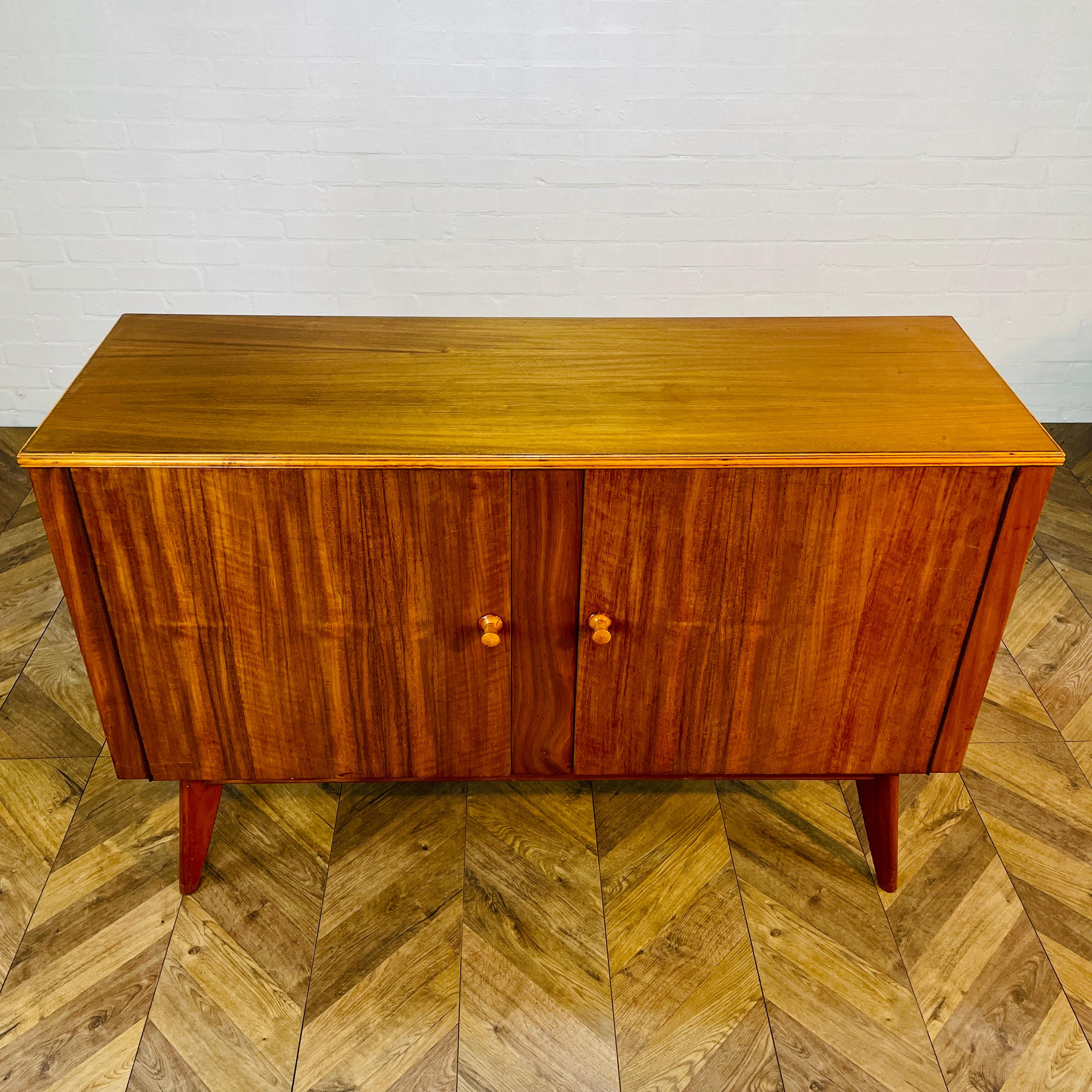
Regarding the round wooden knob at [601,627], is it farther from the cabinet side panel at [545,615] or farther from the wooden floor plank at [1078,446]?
the wooden floor plank at [1078,446]

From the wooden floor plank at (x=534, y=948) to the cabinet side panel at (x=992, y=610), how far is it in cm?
59

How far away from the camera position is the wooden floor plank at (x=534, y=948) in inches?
55.6

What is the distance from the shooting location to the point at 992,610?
4.39 feet

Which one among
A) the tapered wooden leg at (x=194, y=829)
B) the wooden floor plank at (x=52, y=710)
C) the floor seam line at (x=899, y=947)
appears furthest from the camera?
the wooden floor plank at (x=52, y=710)

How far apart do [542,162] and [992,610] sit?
5.26ft

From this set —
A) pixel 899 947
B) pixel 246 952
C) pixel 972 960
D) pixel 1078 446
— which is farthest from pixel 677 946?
pixel 1078 446

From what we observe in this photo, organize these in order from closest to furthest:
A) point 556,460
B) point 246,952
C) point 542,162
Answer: point 556,460 → point 246,952 → point 542,162

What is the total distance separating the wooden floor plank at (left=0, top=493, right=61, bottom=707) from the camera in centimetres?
207

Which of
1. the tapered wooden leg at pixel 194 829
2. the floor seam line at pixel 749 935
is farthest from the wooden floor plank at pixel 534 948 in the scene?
the tapered wooden leg at pixel 194 829

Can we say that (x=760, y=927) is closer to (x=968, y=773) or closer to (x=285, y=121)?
(x=968, y=773)

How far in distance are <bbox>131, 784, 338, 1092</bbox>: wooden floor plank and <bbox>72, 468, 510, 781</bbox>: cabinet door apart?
10.1 inches

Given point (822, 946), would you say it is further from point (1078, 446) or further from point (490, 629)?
point (1078, 446)

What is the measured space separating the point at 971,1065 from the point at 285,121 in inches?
90.7

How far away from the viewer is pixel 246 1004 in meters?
1.48
